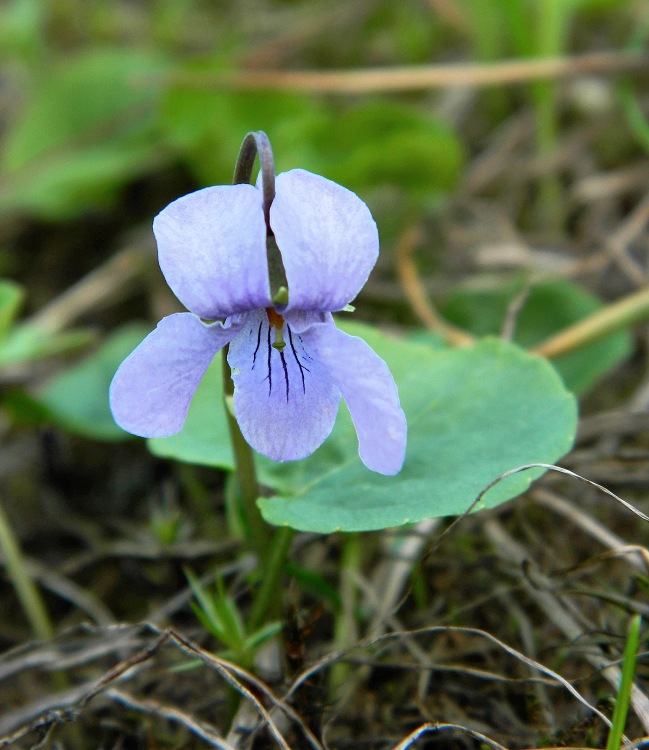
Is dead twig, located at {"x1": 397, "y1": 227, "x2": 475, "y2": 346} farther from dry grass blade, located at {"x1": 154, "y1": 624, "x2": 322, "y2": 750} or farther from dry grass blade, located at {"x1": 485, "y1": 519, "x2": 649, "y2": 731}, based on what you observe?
dry grass blade, located at {"x1": 154, "y1": 624, "x2": 322, "y2": 750}

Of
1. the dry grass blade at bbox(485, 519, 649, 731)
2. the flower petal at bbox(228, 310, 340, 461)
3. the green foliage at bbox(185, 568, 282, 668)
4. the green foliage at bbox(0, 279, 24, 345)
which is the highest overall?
the flower petal at bbox(228, 310, 340, 461)

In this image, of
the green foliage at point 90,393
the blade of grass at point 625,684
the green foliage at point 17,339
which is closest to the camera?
the blade of grass at point 625,684

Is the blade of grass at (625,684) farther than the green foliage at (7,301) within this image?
No

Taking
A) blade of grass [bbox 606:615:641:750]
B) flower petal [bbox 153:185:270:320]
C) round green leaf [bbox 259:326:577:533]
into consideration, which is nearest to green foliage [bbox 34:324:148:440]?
round green leaf [bbox 259:326:577:533]

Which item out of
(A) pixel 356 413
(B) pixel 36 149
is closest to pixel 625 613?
(A) pixel 356 413

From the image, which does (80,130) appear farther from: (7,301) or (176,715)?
(176,715)

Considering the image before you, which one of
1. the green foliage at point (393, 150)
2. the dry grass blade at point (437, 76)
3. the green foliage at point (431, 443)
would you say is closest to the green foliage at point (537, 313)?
the green foliage at point (393, 150)

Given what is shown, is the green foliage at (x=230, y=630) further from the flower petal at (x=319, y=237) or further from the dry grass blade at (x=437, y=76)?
the dry grass blade at (x=437, y=76)

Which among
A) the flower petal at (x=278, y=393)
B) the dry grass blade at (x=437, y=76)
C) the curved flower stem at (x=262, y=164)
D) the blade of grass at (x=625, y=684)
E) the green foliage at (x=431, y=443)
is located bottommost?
the blade of grass at (x=625, y=684)
